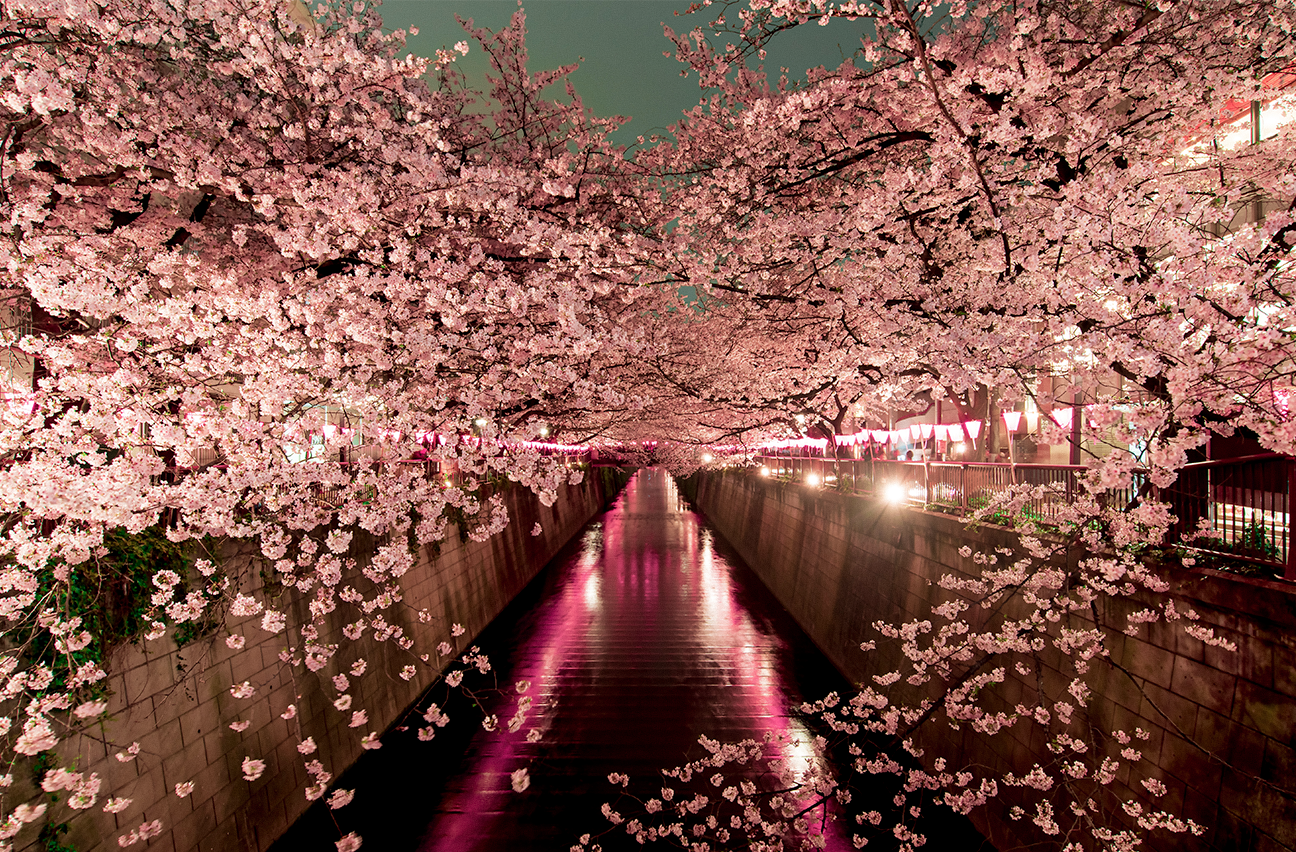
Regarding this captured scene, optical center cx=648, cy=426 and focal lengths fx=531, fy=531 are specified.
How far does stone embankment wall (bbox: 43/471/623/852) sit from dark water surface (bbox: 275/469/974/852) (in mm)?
724

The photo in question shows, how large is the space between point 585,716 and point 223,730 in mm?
5947

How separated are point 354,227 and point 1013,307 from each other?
695cm

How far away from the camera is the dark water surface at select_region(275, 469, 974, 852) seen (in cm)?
746

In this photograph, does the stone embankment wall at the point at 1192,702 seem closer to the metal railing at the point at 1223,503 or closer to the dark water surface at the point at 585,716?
the metal railing at the point at 1223,503

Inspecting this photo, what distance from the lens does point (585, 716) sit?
10.2 metres

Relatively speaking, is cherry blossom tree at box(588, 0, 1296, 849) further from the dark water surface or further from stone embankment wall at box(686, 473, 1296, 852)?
the dark water surface

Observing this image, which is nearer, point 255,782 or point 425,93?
point 255,782

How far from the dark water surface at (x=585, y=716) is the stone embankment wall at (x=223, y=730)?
2.38ft

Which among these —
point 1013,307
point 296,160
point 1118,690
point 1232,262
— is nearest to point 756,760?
point 1118,690

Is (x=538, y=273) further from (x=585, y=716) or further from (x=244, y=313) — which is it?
(x=585, y=716)

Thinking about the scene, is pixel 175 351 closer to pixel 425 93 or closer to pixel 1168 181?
pixel 425 93

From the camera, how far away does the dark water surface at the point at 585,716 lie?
7457mm

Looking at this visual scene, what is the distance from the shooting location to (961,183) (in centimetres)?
501

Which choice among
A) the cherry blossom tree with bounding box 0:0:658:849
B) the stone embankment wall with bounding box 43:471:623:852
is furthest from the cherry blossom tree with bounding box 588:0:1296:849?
the stone embankment wall with bounding box 43:471:623:852
